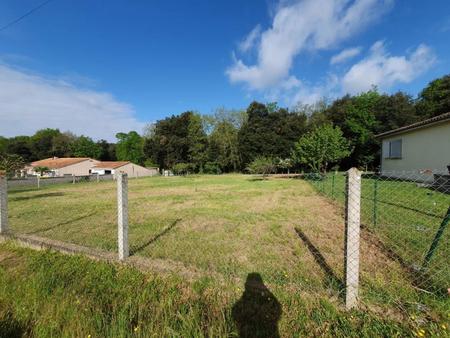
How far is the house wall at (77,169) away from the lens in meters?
34.2

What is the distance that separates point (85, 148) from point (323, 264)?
63165 millimetres

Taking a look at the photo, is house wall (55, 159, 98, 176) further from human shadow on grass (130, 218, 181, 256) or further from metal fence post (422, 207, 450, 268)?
metal fence post (422, 207, 450, 268)

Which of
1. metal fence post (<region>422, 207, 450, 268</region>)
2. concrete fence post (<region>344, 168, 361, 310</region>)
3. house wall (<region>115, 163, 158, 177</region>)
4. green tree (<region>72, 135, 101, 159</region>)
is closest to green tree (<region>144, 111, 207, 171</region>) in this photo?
house wall (<region>115, 163, 158, 177</region>)

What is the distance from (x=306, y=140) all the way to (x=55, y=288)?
1857cm

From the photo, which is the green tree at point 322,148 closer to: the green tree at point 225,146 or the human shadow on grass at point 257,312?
the human shadow on grass at point 257,312

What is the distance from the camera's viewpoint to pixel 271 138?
35.8m

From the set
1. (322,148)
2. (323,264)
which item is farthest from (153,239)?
(322,148)

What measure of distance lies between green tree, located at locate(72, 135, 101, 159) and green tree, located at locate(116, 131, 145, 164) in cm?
507

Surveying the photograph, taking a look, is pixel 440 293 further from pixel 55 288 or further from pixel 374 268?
pixel 55 288

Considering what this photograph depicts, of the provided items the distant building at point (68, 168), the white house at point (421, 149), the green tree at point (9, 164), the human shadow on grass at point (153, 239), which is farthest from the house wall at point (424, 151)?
the distant building at point (68, 168)

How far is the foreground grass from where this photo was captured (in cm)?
208

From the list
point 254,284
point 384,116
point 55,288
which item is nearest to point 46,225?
point 55,288

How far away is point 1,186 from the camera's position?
484cm

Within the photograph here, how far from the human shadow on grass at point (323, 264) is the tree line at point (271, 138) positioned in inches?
484
